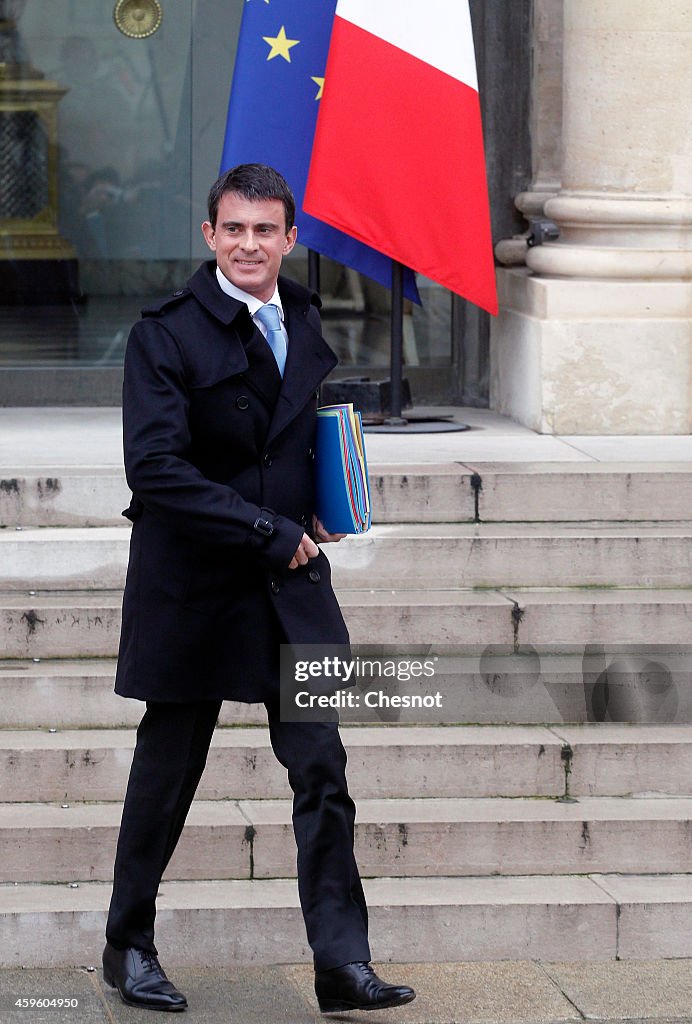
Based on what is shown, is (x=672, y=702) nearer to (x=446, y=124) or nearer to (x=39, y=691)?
(x=39, y=691)

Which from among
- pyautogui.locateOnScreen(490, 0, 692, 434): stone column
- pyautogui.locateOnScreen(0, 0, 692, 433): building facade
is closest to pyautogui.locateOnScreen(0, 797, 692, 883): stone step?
pyautogui.locateOnScreen(490, 0, 692, 434): stone column

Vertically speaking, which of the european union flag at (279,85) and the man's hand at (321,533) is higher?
the european union flag at (279,85)

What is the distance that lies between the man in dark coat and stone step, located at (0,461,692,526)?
2.31m

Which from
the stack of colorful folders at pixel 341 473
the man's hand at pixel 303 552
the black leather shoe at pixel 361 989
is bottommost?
the black leather shoe at pixel 361 989

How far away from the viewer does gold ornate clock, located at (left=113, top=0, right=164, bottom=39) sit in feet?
30.4

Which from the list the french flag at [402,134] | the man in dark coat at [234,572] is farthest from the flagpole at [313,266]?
the man in dark coat at [234,572]

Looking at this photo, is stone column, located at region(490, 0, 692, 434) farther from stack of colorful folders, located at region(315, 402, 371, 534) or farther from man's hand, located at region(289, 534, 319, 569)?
man's hand, located at region(289, 534, 319, 569)

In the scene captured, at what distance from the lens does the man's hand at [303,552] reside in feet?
12.7

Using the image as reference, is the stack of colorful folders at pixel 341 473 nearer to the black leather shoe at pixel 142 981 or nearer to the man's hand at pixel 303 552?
the man's hand at pixel 303 552

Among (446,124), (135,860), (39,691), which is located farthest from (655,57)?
(135,860)

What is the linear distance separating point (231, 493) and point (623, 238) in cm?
461

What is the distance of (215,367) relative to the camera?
12.9 feet

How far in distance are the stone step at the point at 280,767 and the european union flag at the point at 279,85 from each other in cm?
335

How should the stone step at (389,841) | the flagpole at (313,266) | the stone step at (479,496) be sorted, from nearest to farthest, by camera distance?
1. the stone step at (389,841)
2. the stone step at (479,496)
3. the flagpole at (313,266)
